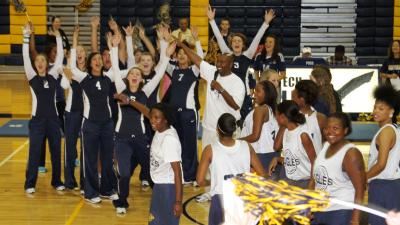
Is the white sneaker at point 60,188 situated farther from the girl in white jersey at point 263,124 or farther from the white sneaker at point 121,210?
the girl in white jersey at point 263,124

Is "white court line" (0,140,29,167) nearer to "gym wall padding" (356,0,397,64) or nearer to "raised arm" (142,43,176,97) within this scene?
"raised arm" (142,43,176,97)

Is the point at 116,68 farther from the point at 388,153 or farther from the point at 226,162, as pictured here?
the point at 388,153

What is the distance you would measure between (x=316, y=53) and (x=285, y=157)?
15.5 meters

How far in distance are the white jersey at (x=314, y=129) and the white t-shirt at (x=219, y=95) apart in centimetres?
190

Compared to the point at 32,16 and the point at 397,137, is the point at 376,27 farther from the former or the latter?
the point at 397,137

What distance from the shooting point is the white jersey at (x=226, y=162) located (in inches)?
213

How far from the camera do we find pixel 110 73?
8234mm

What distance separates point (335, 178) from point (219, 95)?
3.09 meters

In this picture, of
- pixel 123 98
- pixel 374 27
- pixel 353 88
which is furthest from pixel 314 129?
pixel 374 27

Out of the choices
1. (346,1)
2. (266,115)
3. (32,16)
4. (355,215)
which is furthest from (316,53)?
(355,215)

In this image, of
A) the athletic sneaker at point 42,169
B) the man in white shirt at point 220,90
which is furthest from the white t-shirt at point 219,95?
the athletic sneaker at point 42,169

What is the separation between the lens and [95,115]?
8.06m

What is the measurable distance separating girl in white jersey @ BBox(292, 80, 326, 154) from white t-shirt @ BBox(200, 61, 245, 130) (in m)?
1.71

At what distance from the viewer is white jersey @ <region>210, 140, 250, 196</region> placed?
540cm
